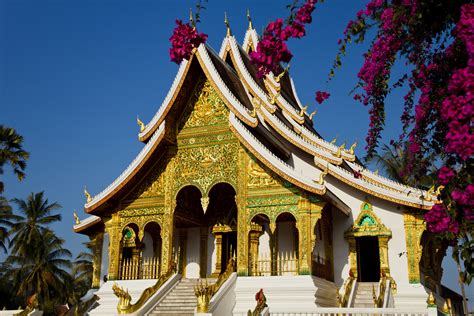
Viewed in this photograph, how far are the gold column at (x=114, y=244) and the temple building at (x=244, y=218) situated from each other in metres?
0.02

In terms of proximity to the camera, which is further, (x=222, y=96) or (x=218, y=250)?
(x=218, y=250)

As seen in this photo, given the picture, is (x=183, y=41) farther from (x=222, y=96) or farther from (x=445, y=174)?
(x=222, y=96)

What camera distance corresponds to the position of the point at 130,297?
9.82 meters

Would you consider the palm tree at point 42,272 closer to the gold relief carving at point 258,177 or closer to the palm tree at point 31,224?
the palm tree at point 31,224

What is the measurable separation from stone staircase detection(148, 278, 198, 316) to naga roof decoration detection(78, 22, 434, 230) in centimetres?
266

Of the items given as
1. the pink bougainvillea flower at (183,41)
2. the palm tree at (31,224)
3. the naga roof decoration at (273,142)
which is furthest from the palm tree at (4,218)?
the pink bougainvillea flower at (183,41)

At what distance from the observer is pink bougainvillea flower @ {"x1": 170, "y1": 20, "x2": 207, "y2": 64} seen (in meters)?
4.49

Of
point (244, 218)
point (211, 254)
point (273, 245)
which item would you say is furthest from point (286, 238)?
point (211, 254)

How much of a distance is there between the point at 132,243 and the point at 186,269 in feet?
5.34

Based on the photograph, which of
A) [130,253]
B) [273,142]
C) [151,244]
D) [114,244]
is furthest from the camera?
[130,253]

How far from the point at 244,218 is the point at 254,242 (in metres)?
1.04

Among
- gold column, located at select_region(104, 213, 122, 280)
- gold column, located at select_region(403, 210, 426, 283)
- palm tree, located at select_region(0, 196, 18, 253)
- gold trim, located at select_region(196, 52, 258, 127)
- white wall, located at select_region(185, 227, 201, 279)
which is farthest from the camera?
palm tree, located at select_region(0, 196, 18, 253)

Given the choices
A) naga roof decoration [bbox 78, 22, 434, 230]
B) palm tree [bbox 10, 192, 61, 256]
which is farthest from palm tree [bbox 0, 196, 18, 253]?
Answer: naga roof decoration [bbox 78, 22, 434, 230]

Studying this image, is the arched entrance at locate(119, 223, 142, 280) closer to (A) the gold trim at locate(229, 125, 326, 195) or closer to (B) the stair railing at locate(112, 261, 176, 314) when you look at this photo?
(B) the stair railing at locate(112, 261, 176, 314)
